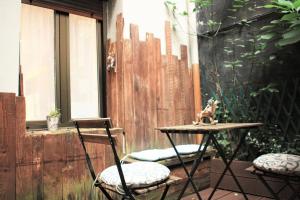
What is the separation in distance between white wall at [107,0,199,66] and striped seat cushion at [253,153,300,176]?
66.9 inches

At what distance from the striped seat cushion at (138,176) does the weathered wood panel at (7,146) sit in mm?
692

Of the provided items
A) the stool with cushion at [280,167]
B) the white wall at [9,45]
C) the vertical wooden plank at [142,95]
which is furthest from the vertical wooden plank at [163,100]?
the white wall at [9,45]

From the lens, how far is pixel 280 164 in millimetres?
1882

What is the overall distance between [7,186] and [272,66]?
8.72 feet

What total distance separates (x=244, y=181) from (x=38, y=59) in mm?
2342

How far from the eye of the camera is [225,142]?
122 inches

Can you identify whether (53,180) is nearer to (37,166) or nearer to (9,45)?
(37,166)

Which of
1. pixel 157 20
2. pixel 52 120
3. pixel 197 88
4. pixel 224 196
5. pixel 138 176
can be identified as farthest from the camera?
pixel 197 88

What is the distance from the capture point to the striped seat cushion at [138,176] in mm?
1468

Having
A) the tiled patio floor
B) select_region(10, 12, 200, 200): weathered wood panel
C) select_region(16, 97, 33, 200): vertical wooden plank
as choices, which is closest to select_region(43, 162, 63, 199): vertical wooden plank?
select_region(10, 12, 200, 200): weathered wood panel

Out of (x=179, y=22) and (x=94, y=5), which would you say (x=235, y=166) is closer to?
(x=179, y=22)

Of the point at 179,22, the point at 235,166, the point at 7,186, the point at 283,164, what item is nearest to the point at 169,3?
the point at 179,22

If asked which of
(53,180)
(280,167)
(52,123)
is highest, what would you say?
(52,123)

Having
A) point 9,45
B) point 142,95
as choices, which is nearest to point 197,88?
point 142,95
